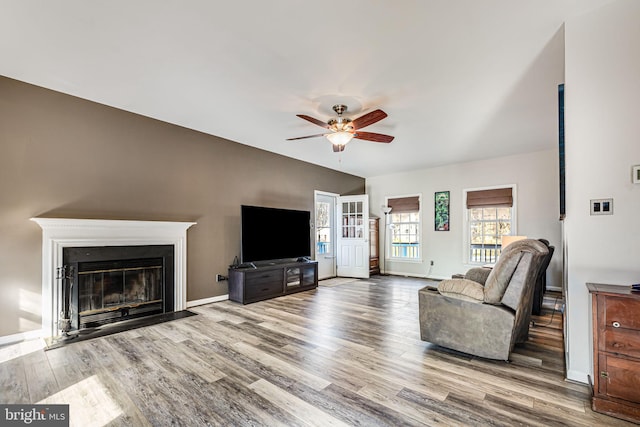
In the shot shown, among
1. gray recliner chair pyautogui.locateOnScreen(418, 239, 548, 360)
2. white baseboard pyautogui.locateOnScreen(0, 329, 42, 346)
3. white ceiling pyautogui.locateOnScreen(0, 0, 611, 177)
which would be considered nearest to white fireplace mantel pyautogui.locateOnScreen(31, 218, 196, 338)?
white baseboard pyautogui.locateOnScreen(0, 329, 42, 346)

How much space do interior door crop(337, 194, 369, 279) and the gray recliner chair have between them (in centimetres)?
408

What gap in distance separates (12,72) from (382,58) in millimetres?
3623

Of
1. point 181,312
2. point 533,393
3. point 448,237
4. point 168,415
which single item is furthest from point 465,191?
point 168,415

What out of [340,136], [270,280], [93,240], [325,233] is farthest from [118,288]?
[325,233]

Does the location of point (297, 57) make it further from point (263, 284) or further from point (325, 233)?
point (325, 233)

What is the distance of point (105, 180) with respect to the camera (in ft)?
12.0

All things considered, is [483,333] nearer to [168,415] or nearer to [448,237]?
[168,415]

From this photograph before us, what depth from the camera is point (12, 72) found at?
294 cm

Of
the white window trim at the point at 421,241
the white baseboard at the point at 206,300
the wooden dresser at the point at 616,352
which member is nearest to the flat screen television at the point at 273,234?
the white baseboard at the point at 206,300

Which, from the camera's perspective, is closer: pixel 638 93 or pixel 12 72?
pixel 638 93

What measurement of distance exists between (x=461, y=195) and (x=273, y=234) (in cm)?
423

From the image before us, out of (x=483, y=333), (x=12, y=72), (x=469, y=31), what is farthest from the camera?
(x=12, y=72)

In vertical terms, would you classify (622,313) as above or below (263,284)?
above

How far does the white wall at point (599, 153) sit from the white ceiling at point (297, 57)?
0.25m
